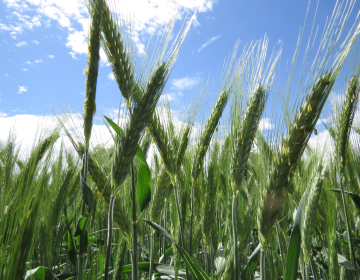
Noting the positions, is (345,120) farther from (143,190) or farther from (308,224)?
(143,190)

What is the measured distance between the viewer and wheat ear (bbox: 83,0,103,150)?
156 cm

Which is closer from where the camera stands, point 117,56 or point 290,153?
point 290,153

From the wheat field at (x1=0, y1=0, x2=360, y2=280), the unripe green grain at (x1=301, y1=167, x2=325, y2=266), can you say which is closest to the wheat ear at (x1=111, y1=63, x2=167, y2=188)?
the wheat field at (x1=0, y1=0, x2=360, y2=280)

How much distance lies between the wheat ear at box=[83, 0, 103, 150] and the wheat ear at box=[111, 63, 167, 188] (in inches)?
15.6

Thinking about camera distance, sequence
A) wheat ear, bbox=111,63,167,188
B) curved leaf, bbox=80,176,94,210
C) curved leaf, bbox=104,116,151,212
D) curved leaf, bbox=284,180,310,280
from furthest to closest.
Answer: curved leaf, bbox=104,116,151,212
curved leaf, bbox=80,176,94,210
wheat ear, bbox=111,63,167,188
curved leaf, bbox=284,180,310,280

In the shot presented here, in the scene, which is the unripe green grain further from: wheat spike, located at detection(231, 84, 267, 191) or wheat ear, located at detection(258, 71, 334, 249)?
wheat ear, located at detection(258, 71, 334, 249)

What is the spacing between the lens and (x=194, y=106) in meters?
2.39

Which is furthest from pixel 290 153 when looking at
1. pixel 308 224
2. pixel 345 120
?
pixel 345 120

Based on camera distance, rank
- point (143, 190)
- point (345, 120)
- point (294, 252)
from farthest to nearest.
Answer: point (345, 120), point (143, 190), point (294, 252)

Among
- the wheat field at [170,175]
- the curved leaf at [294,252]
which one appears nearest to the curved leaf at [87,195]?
the wheat field at [170,175]

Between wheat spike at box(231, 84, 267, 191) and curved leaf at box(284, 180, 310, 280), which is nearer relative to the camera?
curved leaf at box(284, 180, 310, 280)

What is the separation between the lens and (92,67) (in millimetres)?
1604

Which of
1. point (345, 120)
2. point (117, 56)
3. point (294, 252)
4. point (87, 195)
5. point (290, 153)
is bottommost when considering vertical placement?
point (294, 252)

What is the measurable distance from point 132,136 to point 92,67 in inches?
23.9
